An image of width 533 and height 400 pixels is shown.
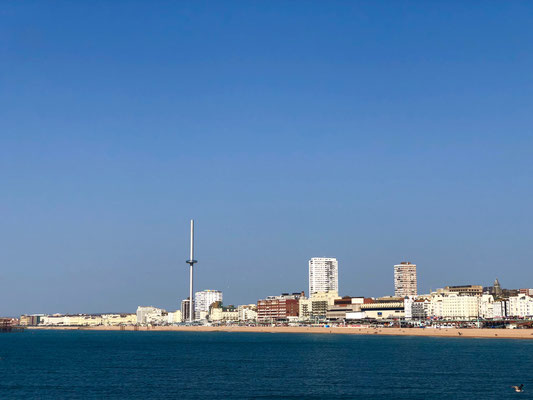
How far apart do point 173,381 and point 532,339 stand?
126m

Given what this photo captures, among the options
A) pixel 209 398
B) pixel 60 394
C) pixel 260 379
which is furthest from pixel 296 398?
pixel 60 394

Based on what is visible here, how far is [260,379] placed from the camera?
261 feet

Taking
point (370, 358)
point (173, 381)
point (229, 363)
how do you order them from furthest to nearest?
point (370, 358) → point (229, 363) → point (173, 381)

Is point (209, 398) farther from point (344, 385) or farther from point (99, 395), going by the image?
point (344, 385)

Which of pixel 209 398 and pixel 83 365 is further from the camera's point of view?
pixel 83 365

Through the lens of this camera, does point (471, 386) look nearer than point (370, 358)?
Yes

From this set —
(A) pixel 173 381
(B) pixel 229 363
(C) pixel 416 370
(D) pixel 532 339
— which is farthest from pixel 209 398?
(D) pixel 532 339

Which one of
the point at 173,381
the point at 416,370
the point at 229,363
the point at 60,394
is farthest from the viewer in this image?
the point at 229,363

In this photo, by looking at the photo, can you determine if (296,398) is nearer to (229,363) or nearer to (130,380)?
(130,380)

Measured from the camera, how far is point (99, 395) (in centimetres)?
6800

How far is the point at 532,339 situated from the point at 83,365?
390 ft

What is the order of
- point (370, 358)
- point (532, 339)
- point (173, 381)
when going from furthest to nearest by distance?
point (532, 339) → point (370, 358) → point (173, 381)

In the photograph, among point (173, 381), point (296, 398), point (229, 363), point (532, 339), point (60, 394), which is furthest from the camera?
point (532, 339)

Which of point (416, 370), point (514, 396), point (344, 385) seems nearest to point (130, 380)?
point (344, 385)
